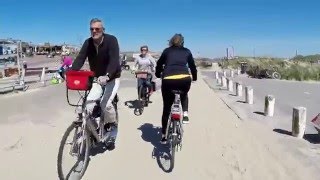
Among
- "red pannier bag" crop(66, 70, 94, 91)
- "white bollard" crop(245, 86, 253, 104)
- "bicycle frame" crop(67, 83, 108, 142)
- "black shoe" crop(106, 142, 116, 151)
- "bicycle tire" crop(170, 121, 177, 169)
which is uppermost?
"red pannier bag" crop(66, 70, 94, 91)

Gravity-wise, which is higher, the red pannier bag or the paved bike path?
the red pannier bag

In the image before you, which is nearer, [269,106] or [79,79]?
[79,79]

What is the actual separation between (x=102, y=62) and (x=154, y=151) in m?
1.80

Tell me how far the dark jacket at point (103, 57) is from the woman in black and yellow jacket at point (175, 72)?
86 centimetres

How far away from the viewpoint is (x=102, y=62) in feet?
19.6

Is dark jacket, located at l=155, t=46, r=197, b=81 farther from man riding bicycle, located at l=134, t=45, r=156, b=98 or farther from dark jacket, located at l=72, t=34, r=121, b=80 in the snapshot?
man riding bicycle, located at l=134, t=45, r=156, b=98

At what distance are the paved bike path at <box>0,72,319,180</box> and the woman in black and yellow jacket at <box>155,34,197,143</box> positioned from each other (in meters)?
0.80

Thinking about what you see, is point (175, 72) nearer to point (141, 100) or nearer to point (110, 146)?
point (110, 146)

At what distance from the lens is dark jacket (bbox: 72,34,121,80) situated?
5.81 meters

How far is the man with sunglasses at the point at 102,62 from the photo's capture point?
5.77 metres

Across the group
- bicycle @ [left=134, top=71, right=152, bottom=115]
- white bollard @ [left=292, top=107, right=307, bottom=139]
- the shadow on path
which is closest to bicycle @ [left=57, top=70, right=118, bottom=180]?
white bollard @ [left=292, top=107, right=307, bottom=139]

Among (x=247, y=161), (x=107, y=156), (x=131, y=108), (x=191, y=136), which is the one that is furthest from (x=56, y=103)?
(x=247, y=161)

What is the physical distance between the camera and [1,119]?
1027 cm

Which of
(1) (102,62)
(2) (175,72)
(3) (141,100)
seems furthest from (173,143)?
(3) (141,100)
